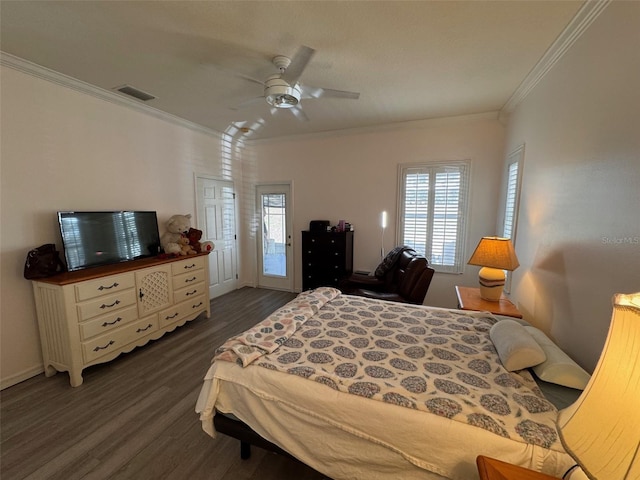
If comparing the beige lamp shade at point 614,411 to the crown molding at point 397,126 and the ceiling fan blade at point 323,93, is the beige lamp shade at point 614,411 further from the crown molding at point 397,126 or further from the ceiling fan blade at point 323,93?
the crown molding at point 397,126

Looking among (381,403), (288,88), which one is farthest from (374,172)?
(381,403)

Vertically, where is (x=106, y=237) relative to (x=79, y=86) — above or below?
below

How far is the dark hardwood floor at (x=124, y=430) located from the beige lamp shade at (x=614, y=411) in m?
1.50

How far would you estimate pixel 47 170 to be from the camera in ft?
8.27

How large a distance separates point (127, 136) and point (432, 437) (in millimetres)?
4040

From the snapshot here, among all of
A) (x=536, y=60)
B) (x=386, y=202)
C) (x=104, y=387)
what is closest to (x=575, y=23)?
(x=536, y=60)

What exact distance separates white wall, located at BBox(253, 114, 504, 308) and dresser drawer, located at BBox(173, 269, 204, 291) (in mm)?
1775

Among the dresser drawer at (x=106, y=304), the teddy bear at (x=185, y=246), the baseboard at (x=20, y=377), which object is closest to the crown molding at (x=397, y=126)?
the teddy bear at (x=185, y=246)

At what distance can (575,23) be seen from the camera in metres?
1.75

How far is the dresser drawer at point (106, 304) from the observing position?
2357mm

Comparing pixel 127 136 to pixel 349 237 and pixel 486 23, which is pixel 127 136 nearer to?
pixel 349 237

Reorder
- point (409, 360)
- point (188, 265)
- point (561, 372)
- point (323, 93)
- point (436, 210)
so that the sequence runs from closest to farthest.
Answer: point (561, 372) → point (409, 360) → point (323, 93) → point (188, 265) → point (436, 210)

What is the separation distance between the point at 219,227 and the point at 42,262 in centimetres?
239

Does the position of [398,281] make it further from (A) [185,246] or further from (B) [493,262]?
(A) [185,246]
